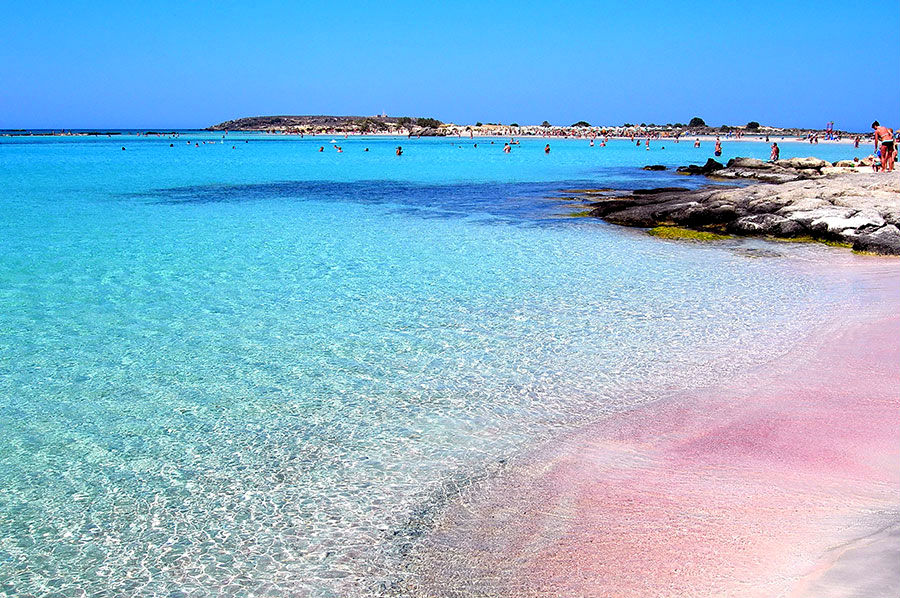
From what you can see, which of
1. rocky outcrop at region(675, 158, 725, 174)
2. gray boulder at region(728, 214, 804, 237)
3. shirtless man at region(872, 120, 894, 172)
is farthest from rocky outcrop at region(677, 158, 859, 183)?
gray boulder at region(728, 214, 804, 237)

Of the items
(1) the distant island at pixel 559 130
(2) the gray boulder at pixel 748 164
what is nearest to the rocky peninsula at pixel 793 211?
(2) the gray boulder at pixel 748 164

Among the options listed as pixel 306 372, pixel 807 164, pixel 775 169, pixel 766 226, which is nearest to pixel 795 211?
pixel 766 226

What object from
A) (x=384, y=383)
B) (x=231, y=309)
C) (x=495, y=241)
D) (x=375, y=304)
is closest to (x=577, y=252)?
(x=495, y=241)

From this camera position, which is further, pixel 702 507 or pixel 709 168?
pixel 709 168

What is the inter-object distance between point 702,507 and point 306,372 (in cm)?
469

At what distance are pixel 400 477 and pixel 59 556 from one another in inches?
97.7

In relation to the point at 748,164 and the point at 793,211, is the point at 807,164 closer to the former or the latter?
the point at 748,164

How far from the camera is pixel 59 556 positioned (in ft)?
15.6

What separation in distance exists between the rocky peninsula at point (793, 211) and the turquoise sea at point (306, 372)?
47.1 inches

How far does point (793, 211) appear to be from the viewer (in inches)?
765

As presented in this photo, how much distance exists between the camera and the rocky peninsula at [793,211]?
1741 cm

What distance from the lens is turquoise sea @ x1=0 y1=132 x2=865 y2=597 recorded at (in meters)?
4.96

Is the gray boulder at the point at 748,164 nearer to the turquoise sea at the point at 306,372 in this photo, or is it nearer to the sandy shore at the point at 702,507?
the turquoise sea at the point at 306,372

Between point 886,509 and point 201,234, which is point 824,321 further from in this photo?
point 201,234
